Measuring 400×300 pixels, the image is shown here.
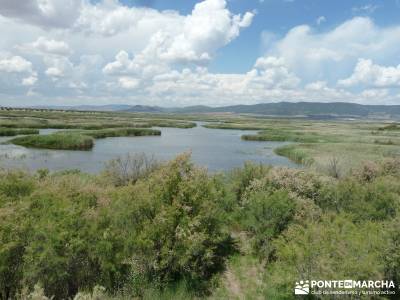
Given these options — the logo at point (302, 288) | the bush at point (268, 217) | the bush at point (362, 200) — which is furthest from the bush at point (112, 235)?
the bush at point (362, 200)

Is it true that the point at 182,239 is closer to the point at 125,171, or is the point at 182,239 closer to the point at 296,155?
the point at 125,171

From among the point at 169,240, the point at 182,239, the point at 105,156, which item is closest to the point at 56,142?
the point at 105,156

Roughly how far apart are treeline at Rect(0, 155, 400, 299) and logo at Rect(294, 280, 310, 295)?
0.91 ft

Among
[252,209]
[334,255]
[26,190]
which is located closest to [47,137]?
[26,190]

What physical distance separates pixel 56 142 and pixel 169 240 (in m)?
47.4

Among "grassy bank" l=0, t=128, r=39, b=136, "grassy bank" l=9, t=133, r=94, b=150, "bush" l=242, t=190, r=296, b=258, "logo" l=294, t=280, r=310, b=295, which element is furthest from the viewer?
"grassy bank" l=0, t=128, r=39, b=136

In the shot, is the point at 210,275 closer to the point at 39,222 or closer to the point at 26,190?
the point at 39,222

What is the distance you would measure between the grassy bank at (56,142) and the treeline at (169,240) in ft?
128

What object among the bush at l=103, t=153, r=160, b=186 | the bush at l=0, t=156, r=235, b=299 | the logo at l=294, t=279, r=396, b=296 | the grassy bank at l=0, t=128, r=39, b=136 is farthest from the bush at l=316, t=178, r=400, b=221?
the grassy bank at l=0, t=128, r=39, b=136

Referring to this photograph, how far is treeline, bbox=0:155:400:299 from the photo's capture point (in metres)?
11.6

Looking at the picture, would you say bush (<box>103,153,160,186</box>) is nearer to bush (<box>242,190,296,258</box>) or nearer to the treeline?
the treeline

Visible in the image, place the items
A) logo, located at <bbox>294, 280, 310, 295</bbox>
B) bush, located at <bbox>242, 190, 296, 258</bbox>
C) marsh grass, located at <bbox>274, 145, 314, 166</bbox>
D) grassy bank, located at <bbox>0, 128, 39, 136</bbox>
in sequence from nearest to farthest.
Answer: logo, located at <bbox>294, 280, 310, 295</bbox>, bush, located at <bbox>242, 190, 296, 258</bbox>, marsh grass, located at <bbox>274, 145, 314, 166</bbox>, grassy bank, located at <bbox>0, 128, 39, 136</bbox>

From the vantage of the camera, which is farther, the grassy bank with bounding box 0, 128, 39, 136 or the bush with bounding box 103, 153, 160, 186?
the grassy bank with bounding box 0, 128, 39, 136

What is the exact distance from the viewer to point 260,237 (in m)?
17.5
